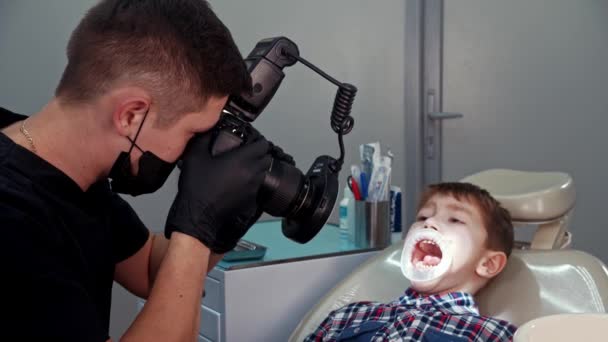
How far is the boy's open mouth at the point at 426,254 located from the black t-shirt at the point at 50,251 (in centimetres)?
63

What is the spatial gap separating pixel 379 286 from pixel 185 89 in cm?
75

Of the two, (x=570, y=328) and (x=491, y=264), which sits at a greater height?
(x=570, y=328)

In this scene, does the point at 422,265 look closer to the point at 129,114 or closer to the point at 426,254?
the point at 426,254

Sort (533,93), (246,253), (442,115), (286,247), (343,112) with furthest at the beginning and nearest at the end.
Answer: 1. (442,115)
2. (533,93)
3. (286,247)
4. (246,253)
5. (343,112)

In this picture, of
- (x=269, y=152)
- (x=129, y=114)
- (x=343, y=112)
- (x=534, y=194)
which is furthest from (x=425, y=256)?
(x=129, y=114)

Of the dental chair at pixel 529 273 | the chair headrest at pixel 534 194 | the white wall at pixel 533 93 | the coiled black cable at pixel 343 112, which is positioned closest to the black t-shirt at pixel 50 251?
the coiled black cable at pixel 343 112

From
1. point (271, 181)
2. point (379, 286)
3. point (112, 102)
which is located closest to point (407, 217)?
point (379, 286)

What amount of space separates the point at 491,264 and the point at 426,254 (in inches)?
5.3

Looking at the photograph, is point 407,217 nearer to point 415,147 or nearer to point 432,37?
point 415,147

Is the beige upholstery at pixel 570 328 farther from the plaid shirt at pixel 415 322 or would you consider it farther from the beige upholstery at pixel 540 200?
the beige upholstery at pixel 540 200

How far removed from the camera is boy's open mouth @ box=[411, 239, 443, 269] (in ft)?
4.76

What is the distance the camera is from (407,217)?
300 centimetres

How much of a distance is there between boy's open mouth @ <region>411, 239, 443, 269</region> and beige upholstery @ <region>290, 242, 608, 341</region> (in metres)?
0.12

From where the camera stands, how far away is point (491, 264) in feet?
4.79
